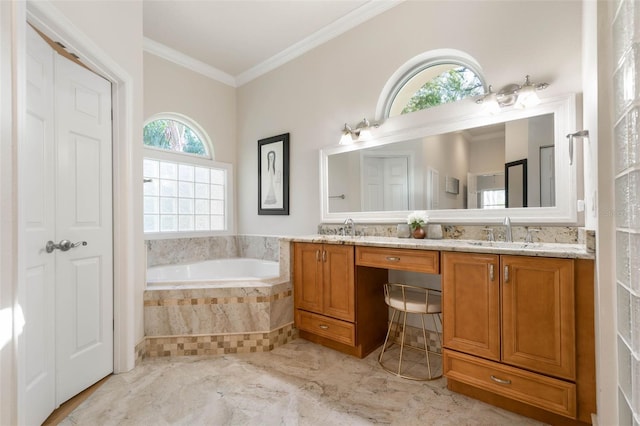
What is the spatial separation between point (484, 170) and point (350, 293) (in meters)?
1.36

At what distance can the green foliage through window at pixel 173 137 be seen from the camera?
3529mm

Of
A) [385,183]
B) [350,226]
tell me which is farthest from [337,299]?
[385,183]

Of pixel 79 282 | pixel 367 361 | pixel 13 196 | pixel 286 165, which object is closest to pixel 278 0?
pixel 286 165

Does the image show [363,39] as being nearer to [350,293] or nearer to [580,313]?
[350,293]

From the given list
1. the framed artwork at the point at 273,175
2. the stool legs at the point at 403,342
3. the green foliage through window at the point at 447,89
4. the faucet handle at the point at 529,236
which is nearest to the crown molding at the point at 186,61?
the framed artwork at the point at 273,175

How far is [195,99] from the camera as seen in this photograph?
3818 millimetres

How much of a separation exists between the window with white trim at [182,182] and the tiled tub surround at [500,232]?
76.3 inches

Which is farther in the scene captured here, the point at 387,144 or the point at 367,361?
the point at 387,144

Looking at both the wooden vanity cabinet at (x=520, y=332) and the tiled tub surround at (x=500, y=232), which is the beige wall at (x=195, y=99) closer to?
the tiled tub surround at (x=500, y=232)

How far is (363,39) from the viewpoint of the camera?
9.62 ft

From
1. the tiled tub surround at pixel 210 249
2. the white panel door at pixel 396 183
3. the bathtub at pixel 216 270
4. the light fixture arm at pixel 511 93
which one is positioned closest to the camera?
the light fixture arm at pixel 511 93

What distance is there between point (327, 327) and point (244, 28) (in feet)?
9.91

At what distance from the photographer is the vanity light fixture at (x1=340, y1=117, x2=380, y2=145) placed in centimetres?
284

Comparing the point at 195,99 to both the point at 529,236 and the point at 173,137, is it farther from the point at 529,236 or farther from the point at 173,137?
the point at 529,236
